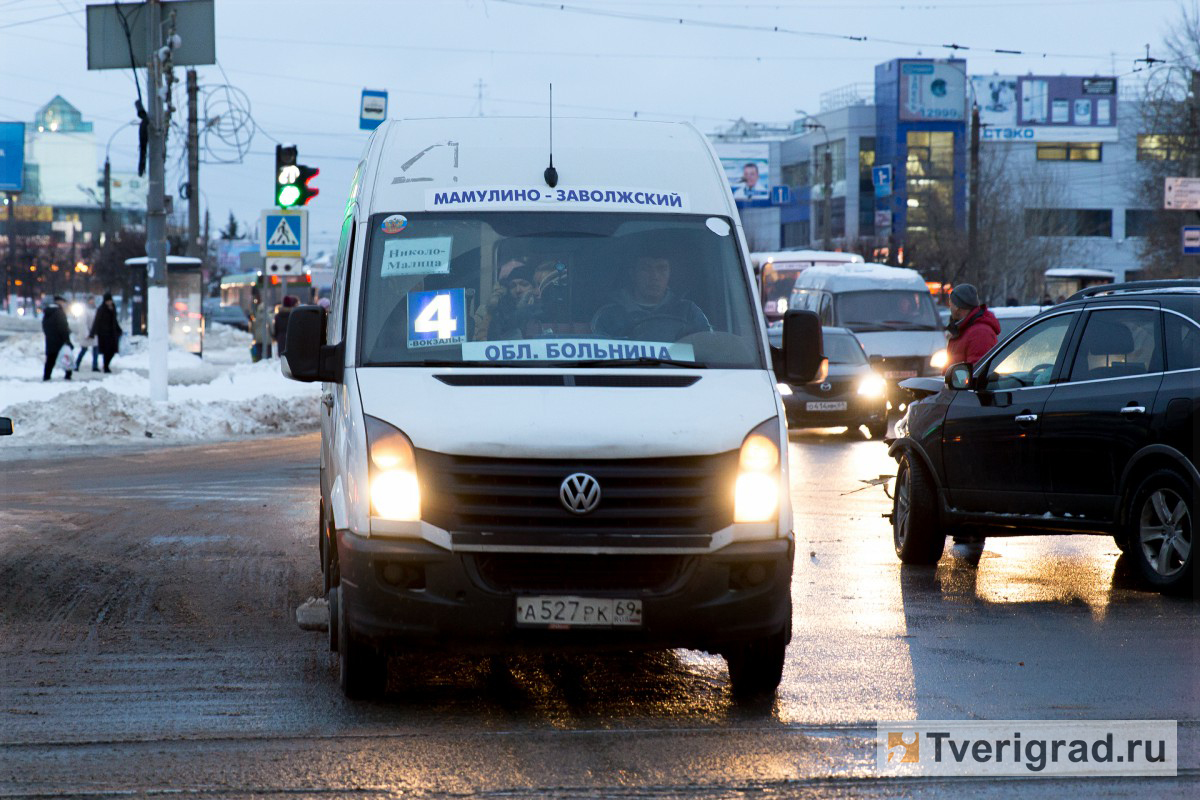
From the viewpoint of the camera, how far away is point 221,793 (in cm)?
520

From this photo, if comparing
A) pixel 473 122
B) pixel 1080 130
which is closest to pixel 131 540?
pixel 473 122

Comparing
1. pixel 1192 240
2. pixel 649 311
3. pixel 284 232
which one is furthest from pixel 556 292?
pixel 1192 240

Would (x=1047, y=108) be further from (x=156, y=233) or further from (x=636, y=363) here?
(x=636, y=363)

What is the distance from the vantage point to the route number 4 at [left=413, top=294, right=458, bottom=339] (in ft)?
22.8

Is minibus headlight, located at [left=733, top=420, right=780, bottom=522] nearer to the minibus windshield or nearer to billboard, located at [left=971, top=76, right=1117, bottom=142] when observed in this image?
the minibus windshield

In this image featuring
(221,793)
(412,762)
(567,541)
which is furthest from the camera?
(567,541)

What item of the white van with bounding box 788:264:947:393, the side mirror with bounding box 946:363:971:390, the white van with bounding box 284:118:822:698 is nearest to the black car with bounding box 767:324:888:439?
the white van with bounding box 788:264:947:393

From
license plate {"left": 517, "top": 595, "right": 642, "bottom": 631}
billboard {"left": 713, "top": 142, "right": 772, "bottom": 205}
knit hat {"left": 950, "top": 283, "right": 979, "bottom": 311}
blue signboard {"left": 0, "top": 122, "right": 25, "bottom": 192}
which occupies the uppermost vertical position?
billboard {"left": 713, "top": 142, "right": 772, "bottom": 205}

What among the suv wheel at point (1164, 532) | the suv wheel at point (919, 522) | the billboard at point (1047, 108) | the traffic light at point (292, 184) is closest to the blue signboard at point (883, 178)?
the billboard at point (1047, 108)

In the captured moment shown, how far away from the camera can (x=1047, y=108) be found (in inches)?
4242

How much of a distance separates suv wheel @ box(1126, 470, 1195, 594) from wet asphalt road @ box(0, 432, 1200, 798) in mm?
200

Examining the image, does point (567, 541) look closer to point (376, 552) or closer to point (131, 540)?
point (376, 552)

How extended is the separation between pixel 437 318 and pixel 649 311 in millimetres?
897

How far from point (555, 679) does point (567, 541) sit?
1188mm
